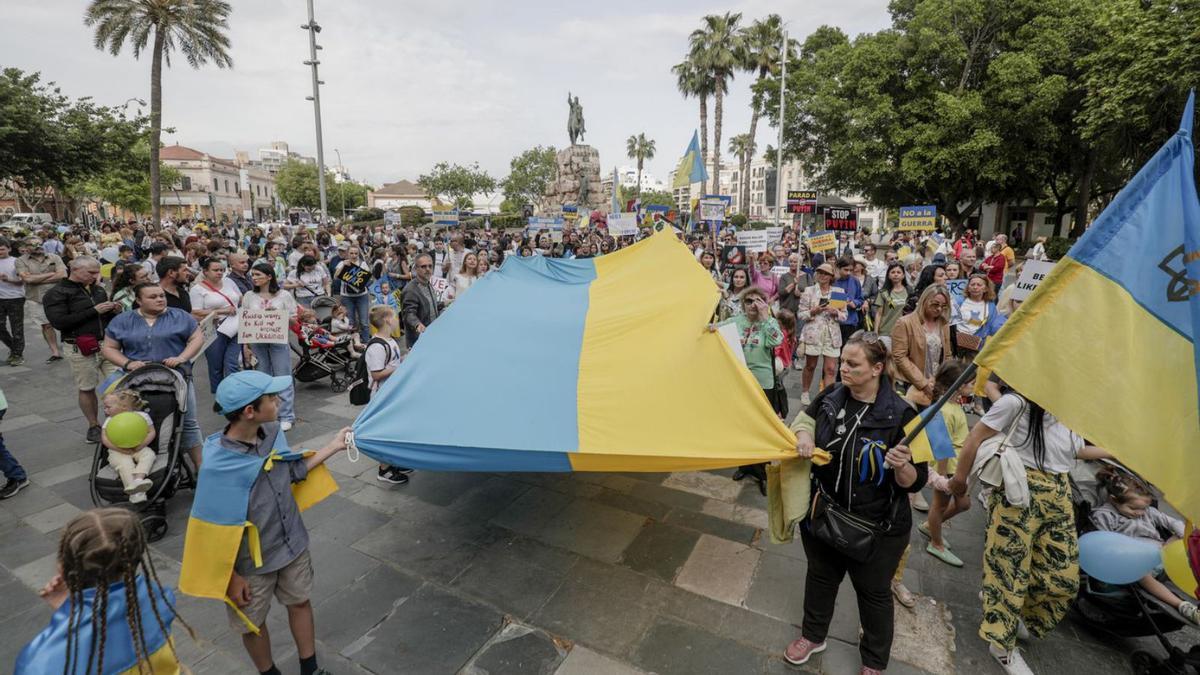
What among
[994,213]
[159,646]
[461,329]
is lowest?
[159,646]

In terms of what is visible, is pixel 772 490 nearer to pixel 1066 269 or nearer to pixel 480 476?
pixel 1066 269

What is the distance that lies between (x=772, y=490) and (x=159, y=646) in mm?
2758

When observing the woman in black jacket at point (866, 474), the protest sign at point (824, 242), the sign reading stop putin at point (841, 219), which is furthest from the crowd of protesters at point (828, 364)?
the sign reading stop putin at point (841, 219)

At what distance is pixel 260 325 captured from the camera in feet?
17.8

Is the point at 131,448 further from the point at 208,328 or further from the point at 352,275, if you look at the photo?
the point at 352,275

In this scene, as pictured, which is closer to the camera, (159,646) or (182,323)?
(159,646)

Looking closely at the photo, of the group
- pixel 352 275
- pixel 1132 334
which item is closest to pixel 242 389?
pixel 1132 334

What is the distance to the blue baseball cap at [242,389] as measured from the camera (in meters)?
2.32

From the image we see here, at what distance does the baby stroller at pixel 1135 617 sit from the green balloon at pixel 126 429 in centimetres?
614

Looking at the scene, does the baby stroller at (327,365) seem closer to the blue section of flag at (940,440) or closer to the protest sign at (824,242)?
the blue section of flag at (940,440)

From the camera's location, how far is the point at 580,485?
4.93 meters

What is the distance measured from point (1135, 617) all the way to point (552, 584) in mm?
3300

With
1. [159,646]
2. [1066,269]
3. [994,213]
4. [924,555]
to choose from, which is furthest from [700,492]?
[994,213]

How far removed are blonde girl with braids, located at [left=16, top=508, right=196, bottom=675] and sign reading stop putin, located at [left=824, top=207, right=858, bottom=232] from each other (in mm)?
14581
